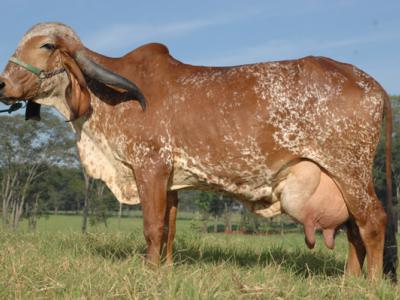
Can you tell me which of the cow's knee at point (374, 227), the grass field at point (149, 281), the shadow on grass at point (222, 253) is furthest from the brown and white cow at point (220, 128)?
the shadow on grass at point (222, 253)

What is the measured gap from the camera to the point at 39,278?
4113 millimetres

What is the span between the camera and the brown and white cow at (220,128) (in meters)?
4.61

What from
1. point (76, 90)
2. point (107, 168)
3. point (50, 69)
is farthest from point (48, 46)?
point (107, 168)

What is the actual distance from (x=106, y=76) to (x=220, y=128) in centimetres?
121

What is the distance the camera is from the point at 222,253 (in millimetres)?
6598

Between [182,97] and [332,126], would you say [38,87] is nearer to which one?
[182,97]

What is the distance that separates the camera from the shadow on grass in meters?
6.09

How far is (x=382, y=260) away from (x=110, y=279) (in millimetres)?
2334

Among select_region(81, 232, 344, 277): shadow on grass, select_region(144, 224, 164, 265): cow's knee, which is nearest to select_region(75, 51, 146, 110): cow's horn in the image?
select_region(144, 224, 164, 265): cow's knee

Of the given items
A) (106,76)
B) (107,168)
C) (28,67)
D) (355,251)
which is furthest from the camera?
(107,168)

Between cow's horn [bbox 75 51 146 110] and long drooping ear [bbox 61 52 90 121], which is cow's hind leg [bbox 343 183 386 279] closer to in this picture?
cow's horn [bbox 75 51 146 110]

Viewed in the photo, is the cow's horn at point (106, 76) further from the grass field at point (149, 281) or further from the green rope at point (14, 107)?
the grass field at point (149, 281)

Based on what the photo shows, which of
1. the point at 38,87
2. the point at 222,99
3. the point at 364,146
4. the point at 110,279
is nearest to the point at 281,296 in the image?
the point at 110,279

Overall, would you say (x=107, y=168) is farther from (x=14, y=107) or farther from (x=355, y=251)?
(x=355, y=251)
